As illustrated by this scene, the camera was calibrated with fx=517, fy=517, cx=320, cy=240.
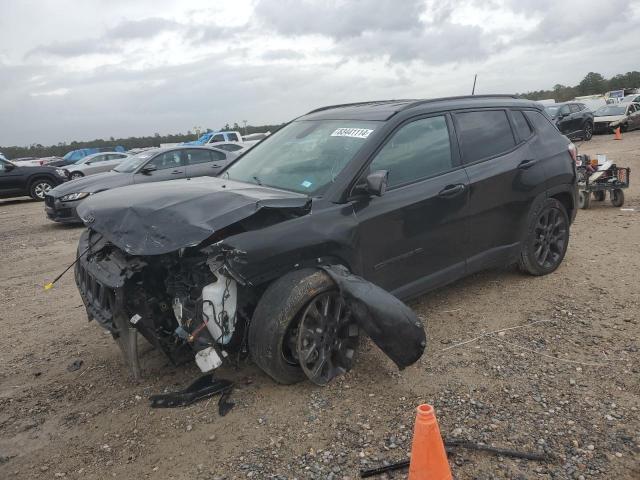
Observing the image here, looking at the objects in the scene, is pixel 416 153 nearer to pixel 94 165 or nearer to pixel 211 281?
pixel 211 281

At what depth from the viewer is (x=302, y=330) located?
125 inches

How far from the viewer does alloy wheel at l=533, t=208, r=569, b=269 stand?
197 inches

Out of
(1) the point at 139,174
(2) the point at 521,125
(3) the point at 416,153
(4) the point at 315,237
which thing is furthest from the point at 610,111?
(4) the point at 315,237

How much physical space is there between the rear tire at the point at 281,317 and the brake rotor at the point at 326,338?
7 cm

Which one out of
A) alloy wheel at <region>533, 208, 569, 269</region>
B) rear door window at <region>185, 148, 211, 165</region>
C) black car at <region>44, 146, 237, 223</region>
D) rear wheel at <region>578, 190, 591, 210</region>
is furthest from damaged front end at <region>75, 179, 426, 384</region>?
rear door window at <region>185, 148, 211, 165</region>

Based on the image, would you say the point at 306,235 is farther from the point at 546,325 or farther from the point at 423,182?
the point at 546,325

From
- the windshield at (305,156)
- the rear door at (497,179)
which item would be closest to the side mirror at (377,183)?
the windshield at (305,156)

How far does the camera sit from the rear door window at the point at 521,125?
4.85m

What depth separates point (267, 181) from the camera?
3996 mm

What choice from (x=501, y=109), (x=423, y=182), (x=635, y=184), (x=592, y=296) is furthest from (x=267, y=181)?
(x=635, y=184)

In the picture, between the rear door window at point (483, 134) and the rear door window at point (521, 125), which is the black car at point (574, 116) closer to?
the rear door window at point (521, 125)

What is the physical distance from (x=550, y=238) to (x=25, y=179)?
15162 millimetres

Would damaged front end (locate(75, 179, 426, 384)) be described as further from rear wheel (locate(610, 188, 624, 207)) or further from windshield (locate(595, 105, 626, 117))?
windshield (locate(595, 105, 626, 117))

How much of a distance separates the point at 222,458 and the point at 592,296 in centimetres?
358
